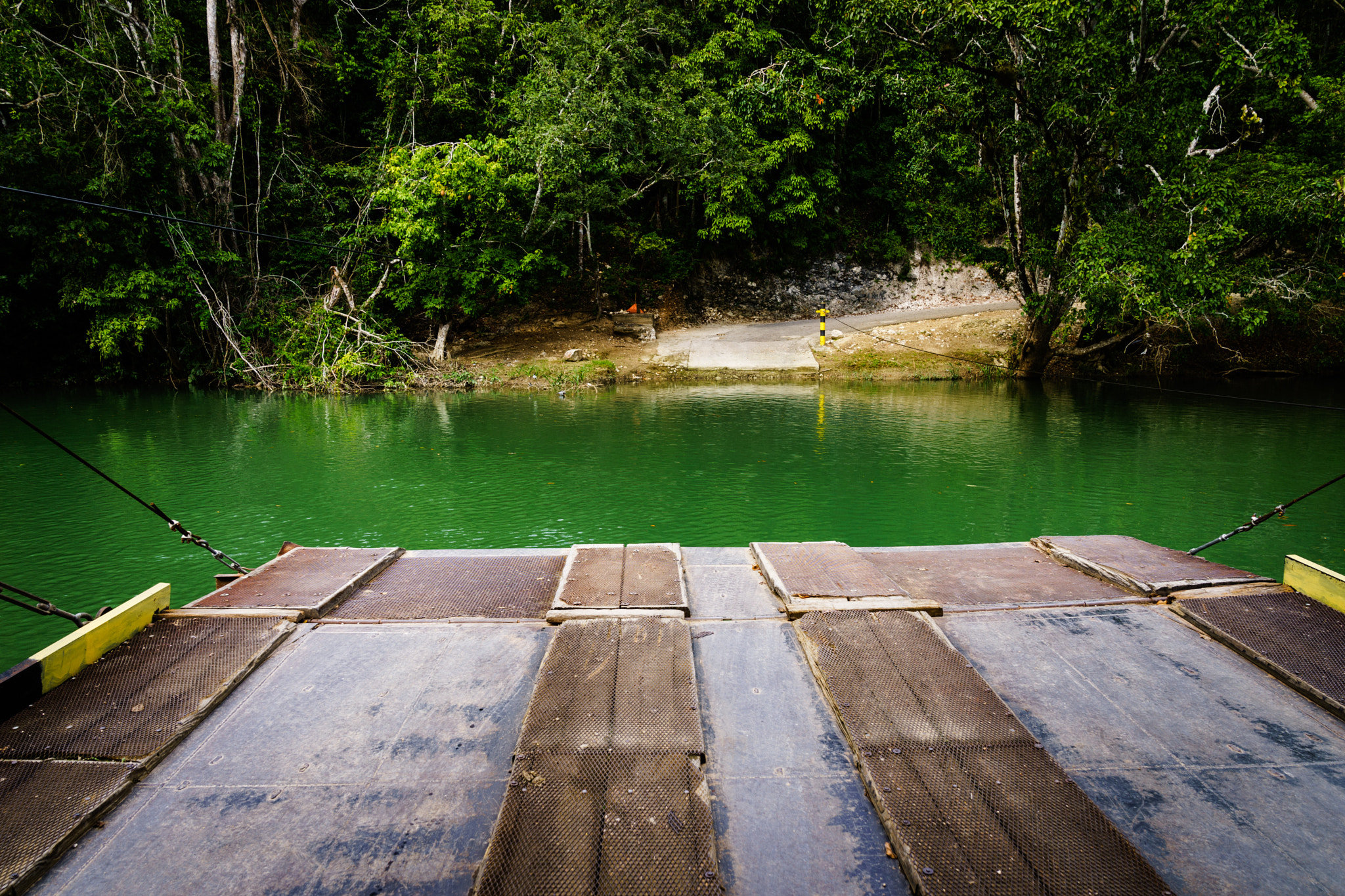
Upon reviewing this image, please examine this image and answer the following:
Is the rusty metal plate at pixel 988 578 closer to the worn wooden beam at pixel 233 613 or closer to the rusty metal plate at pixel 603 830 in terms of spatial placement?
the rusty metal plate at pixel 603 830

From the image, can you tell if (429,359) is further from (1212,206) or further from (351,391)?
(1212,206)

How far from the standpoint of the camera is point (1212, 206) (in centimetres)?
1017

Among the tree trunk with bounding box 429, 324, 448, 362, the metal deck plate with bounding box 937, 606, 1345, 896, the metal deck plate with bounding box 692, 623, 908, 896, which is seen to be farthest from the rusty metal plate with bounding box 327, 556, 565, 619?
the tree trunk with bounding box 429, 324, 448, 362

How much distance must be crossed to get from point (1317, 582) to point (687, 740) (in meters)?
2.87

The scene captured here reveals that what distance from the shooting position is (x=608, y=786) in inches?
70.9

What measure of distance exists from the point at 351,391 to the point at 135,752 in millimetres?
13767

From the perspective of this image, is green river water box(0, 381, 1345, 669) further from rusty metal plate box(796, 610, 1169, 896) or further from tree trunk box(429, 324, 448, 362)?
tree trunk box(429, 324, 448, 362)

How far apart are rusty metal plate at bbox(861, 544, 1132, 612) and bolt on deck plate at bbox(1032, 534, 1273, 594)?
57mm

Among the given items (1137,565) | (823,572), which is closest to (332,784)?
(823,572)

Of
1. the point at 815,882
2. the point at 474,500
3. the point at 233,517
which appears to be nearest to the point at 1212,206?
the point at 474,500

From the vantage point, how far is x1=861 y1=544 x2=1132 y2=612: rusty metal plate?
126 inches

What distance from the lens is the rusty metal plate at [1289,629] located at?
7.84 ft

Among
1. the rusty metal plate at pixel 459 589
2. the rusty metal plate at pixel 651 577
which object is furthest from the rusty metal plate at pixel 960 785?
the rusty metal plate at pixel 459 589

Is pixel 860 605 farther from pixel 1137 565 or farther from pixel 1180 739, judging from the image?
pixel 1137 565
